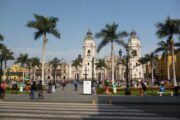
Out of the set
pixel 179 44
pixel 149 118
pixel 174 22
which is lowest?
pixel 149 118

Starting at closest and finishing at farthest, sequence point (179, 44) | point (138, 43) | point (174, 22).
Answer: point (174, 22)
point (179, 44)
point (138, 43)

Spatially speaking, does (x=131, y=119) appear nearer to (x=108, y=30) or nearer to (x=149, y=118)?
(x=149, y=118)

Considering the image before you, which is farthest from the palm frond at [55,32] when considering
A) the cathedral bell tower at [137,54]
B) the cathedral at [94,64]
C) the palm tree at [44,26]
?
the cathedral bell tower at [137,54]

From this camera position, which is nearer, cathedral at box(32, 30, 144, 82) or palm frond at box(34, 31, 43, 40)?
palm frond at box(34, 31, 43, 40)

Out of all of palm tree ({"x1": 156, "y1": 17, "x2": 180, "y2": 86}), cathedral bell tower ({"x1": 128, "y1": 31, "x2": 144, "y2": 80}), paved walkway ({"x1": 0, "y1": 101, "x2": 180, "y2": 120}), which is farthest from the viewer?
cathedral bell tower ({"x1": 128, "y1": 31, "x2": 144, "y2": 80})

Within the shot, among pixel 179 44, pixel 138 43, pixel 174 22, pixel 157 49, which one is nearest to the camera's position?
pixel 174 22

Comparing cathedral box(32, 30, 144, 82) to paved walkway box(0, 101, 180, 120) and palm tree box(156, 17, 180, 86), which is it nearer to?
palm tree box(156, 17, 180, 86)

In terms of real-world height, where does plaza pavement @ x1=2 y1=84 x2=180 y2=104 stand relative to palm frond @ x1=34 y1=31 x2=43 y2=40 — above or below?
below

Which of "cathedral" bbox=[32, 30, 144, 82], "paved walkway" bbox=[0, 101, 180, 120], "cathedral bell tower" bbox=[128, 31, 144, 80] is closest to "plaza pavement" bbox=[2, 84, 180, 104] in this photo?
"paved walkway" bbox=[0, 101, 180, 120]

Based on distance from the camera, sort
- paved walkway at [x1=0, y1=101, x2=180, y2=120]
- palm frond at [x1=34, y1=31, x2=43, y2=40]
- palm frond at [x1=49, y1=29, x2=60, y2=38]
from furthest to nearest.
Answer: palm frond at [x1=49, y1=29, x2=60, y2=38]
palm frond at [x1=34, y1=31, x2=43, y2=40]
paved walkway at [x1=0, y1=101, x2=180, y2=120]

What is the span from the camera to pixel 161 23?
43125 millimetres

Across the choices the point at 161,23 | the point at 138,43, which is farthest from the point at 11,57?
the point at 138,43

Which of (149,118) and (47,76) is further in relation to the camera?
(47,76)

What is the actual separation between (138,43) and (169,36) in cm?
8264
